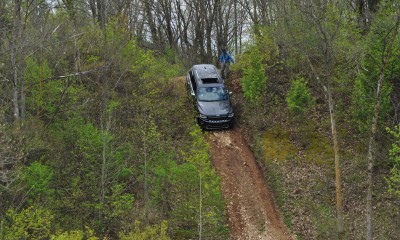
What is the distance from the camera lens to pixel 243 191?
17125 millimetres

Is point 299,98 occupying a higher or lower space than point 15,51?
lower

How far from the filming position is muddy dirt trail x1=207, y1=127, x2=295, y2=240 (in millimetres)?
15523

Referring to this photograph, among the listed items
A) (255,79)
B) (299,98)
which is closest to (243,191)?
(299,98)

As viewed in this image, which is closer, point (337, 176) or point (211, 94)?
point (337, 176)

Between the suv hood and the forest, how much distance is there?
1.06 m

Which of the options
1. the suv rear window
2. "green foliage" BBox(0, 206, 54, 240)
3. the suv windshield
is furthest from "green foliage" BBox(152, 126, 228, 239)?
the suv rear window

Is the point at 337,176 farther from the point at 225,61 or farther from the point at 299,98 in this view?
the point at 225,61

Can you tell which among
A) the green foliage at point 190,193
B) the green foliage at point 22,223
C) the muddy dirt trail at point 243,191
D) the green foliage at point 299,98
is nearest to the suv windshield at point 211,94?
the muddy dirt trail at point 243,191

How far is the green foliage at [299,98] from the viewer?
1859 centimetres

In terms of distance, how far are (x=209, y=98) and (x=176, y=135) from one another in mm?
2649

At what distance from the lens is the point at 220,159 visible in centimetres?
1856

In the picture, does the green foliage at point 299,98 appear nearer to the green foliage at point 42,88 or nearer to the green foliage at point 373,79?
the green foliage at point 373,79

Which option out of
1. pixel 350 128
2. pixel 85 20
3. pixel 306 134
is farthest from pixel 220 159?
pixel 85 20

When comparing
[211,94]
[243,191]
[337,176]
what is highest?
[211,94]
